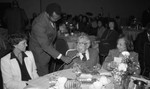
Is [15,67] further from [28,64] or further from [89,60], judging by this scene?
[89,60]

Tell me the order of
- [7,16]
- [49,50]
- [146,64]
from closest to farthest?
[49,50]
[146,64]
[7,16]

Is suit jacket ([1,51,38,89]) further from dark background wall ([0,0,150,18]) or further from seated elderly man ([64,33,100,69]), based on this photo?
dark background wall ([0,0,150,18])

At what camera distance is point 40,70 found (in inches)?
120

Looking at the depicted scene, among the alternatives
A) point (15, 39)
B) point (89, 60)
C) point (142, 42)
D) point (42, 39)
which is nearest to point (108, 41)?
point (142, 42)

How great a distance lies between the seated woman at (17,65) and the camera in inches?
83.9

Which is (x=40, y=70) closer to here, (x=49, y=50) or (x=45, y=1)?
(x=49, y=50)

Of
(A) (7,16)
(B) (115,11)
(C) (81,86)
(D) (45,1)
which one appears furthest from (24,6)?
(C) (81,86)

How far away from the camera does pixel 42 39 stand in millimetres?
2842

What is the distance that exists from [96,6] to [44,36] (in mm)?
8335

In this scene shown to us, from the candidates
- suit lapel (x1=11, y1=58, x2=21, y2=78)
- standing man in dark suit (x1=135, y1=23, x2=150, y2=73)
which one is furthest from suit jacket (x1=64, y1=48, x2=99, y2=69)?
standing man in dark suit (x1=135, y1=23, x2=150, y2=73)

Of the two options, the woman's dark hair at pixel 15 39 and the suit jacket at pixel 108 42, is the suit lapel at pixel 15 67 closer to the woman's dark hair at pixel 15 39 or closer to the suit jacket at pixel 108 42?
the woman's dark hair at pixel 15 39

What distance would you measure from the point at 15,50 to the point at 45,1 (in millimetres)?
7478

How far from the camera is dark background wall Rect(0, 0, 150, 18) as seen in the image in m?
9.33

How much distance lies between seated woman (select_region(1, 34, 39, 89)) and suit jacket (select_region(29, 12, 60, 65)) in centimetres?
49
